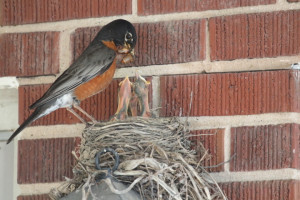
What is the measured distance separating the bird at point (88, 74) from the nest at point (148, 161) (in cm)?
23

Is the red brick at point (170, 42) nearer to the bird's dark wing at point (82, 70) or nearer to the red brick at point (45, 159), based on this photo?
the bird's dark wing at point (82, 70)

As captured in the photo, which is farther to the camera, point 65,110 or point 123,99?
point 65,110

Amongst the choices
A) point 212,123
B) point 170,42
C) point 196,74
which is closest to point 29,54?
point 170,42

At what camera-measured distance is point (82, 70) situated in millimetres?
2869

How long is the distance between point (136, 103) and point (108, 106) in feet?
0.44

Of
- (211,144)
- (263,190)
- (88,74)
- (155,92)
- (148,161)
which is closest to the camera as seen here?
(148,161)

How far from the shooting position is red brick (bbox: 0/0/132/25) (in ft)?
9.44

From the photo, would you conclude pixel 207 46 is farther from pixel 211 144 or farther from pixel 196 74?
pixel 211 144

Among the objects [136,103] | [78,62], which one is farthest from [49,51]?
[136,103]

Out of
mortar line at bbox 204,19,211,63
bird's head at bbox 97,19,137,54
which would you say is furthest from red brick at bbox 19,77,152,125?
mortar line at bbox 204,19,211,63

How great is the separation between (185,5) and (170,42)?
14cm

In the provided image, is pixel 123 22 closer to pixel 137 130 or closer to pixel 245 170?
pixel 137 130

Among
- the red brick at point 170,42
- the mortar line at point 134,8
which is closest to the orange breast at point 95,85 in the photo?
the red brick at point 170,42

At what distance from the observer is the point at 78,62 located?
2828 mm
